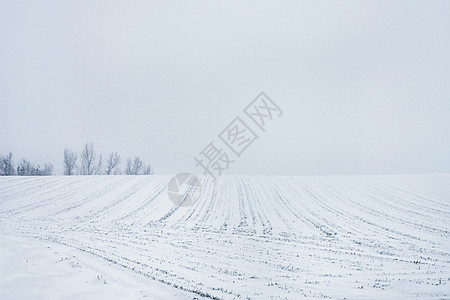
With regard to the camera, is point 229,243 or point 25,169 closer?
point 229,243

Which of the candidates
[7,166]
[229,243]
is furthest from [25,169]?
[229,243]

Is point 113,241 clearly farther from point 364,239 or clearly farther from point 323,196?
point 323,196

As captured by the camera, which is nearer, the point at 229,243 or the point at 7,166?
the point at 229,243

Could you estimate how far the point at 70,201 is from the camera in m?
41.2

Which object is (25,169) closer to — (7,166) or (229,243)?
(7,166)

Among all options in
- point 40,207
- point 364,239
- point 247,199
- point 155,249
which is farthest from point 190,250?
point 40,207

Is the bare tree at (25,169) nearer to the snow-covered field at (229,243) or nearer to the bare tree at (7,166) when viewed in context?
the bare tree at (7,166)

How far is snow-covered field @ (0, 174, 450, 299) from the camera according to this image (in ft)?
38.4

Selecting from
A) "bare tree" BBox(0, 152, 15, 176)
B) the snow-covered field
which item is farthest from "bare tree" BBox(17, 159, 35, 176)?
the snow-covered field

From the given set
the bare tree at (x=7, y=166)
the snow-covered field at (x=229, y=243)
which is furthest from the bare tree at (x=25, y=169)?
the snow-covered field at (x=229, y=243)

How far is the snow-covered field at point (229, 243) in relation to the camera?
1172 centimetres

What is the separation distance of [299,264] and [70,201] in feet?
109

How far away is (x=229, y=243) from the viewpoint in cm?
2106

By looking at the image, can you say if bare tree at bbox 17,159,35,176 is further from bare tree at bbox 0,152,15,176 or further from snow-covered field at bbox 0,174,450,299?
snow-covered field at bbox 0,174,450,299
